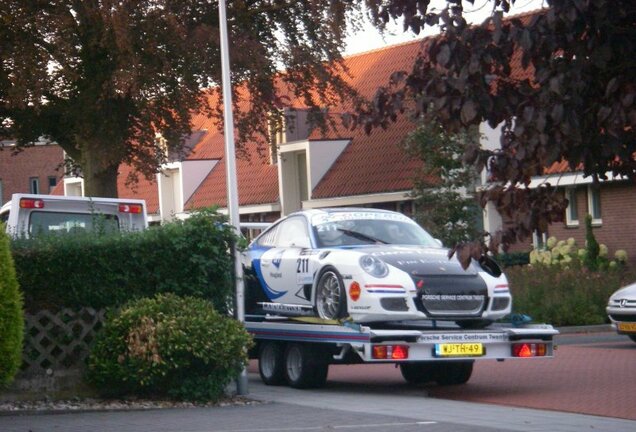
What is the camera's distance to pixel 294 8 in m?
27.2

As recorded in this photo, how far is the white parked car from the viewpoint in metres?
20.3

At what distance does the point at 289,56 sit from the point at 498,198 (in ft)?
67.6

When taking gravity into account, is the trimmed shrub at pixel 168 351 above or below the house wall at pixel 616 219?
below

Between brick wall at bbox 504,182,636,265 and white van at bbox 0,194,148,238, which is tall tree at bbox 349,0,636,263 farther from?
brick wall at bbox 504,182,636,265

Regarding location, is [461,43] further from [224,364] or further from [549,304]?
[549,304]

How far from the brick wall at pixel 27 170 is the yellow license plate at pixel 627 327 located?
52.5 meters

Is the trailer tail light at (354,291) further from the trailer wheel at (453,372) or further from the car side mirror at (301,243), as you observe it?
the trailer wheel at (453,372)

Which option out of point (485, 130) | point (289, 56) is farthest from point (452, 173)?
point (289, 56)

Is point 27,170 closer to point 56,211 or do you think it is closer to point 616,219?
point 616,219

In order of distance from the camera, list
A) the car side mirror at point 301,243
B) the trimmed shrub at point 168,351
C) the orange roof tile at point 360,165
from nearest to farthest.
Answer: the trimmed shrub at point 168,351 < the car side mirror at point 301,243 < the orange roof tile at point 360,165

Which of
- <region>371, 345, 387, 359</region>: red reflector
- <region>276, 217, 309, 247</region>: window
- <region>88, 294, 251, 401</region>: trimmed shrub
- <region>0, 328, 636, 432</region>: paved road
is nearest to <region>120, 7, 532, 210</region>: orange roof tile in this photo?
<region>0, 328, 636, 432</region>: paved road

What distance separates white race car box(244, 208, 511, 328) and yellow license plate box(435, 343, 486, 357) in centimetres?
46

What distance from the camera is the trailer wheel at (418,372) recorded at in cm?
1659

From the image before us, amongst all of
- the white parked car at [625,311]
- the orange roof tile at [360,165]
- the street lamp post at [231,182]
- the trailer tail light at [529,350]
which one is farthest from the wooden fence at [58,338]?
the orange roof tile at [360,165]
